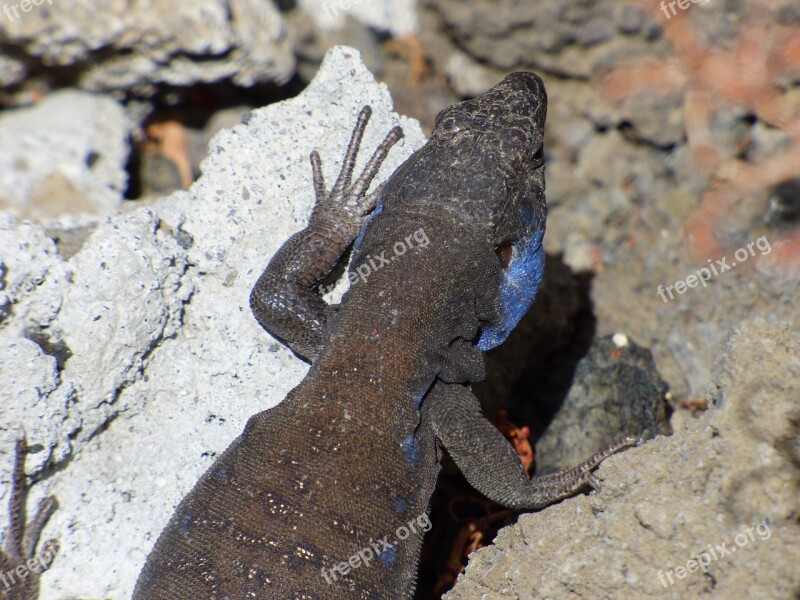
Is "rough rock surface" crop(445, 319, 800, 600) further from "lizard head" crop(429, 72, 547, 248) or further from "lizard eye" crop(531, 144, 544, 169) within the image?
"lizard eye" crop(531, 144, 544, 169)

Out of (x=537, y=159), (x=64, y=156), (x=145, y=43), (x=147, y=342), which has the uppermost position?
(x=145, y=43)

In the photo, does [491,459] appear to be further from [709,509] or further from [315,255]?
[315,255]

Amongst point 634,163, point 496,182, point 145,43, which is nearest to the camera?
point 496,182

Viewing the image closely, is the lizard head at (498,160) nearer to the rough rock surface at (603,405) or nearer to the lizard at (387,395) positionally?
the lizard at (387,395)

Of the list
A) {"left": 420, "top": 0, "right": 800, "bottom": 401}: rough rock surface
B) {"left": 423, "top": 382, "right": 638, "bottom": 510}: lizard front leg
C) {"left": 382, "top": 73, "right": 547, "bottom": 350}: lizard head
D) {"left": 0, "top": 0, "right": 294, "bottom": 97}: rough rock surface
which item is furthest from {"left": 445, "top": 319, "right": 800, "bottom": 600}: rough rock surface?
{"left": 0, "top": 0, "right": 294, "bottom": 97}: rough rock surface

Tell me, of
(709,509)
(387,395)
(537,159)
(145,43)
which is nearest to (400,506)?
(387,395)

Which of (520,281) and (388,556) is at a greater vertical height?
(520,281)

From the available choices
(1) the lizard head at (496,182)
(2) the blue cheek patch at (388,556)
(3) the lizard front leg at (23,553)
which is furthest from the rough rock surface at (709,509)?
(3) the lizard front leg at (23,553)
